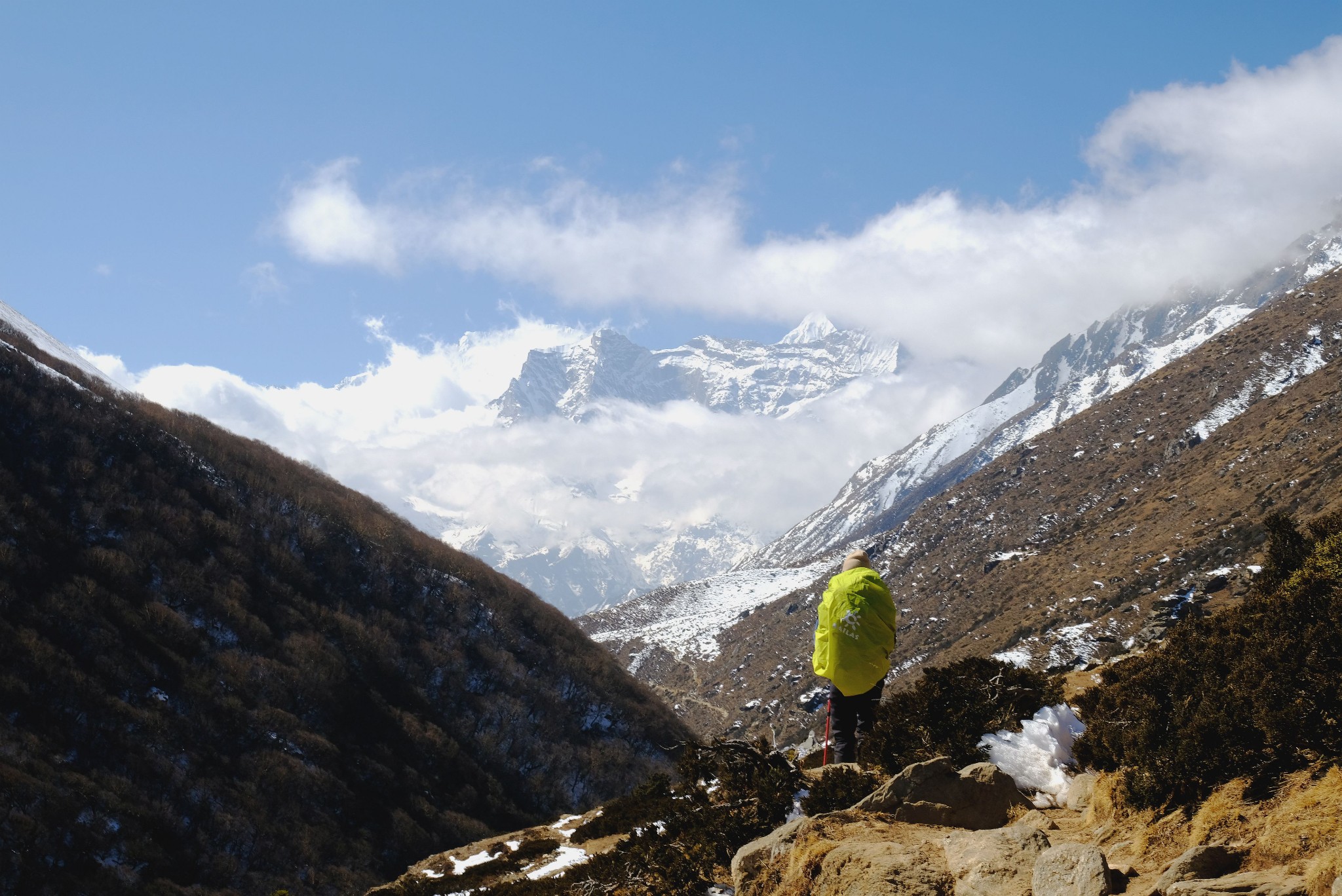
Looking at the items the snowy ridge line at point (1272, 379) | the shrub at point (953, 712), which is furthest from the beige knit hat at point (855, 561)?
the snowy ridge line at point (1272, 379)

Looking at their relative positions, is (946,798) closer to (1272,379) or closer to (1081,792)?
(1081,792)

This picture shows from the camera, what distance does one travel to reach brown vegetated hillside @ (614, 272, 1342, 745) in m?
64.6

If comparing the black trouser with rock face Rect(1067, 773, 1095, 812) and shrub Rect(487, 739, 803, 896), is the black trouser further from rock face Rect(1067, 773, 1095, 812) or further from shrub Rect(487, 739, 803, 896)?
rock face Rect(1067, 773, 1095, 812)

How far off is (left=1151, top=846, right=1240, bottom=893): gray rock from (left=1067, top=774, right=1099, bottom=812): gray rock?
322cm

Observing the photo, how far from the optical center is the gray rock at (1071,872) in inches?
211

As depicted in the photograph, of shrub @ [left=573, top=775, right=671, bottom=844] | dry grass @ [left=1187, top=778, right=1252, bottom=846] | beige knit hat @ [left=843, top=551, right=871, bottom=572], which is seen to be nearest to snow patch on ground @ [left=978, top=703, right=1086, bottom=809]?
beige knit hat @ [left=843, top=551, right=871, bottom=572]

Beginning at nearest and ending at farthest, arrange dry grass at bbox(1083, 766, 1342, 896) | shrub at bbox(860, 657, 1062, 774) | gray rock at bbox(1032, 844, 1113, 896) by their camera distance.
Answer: dry grass at bbox(1083, 766, 1342, 896) < gray rock at bbox(1032, 844, 1113, 896) < shrub at bbox(860, 657, 1062, 774)

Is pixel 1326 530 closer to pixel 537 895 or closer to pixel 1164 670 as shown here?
pixel 1164 670

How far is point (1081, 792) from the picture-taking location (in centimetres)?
877

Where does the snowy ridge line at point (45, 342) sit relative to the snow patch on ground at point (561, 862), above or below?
above

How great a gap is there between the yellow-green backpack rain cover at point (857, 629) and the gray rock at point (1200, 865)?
18.4ft

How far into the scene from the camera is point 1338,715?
5887 mm

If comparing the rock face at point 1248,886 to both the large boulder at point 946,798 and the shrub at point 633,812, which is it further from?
the shrub at point 633,812

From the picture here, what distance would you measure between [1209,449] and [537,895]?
10937 centimetres
